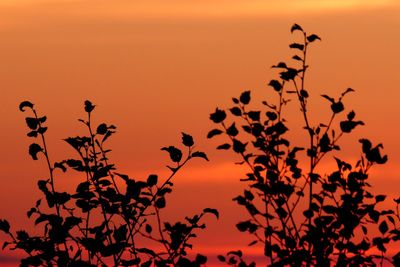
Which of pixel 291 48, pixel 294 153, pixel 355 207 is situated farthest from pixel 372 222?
pixel 291 48

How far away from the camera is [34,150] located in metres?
15.1

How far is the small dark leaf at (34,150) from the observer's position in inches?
592

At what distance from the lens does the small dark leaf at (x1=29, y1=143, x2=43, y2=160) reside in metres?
15.0

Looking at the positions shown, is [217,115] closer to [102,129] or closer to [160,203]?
[160,203]

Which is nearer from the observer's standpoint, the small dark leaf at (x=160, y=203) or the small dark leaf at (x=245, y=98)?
the small dark leaf at (x=245, y=98)

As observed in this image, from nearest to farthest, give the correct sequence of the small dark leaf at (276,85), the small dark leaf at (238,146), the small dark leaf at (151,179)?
1. the small dark leaf at (238,146)
2. the small dark leaf at (276,85)
3. the small dark leaf at (151,179)

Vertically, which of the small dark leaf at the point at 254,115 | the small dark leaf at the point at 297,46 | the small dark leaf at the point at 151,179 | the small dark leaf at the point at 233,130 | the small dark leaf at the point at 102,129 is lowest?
the small dark leaf at the point at 151,179

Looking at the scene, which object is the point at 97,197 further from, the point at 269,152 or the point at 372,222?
the point at 372,222

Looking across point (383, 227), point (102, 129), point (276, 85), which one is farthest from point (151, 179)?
point (383, 227)

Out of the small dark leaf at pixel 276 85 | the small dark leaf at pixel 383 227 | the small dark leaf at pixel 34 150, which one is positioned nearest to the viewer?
the small dark leaf at pixel 383 227

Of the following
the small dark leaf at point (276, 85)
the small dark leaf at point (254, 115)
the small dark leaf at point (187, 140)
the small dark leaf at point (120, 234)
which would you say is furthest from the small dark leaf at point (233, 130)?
the small dark leaf at point (120, 234)

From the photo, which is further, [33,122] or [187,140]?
[33,122]

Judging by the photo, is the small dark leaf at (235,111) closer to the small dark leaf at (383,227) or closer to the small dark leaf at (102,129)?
the small dark leaf at (102,129)

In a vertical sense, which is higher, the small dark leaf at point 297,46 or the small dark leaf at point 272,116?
the small dark leaf at point 297,46
